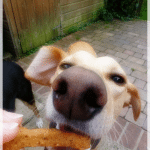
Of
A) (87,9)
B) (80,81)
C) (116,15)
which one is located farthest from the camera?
(116,15)

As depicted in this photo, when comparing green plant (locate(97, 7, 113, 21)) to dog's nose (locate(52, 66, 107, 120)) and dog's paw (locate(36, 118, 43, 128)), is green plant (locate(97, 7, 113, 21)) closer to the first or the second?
dog's paw (locate(36, 118, 43, 128))

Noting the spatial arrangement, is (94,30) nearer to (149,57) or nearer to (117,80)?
(149,57)

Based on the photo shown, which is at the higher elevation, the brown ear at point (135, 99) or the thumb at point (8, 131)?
the thumb at point (8, 131)

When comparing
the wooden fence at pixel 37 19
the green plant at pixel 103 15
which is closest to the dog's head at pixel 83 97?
the wooden fence at pixel 37 19

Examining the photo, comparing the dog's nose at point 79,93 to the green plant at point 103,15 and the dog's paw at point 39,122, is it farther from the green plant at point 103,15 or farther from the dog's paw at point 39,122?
the green plant at point 103,15

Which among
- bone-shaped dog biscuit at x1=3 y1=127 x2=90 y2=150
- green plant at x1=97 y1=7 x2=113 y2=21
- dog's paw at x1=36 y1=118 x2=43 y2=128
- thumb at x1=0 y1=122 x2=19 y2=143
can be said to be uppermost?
green plant at x1=97 y1=7 x2=113 y2=21

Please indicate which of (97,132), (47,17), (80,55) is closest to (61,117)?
(97,132)

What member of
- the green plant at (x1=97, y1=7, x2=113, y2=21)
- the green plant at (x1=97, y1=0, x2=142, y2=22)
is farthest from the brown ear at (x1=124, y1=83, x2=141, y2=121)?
the green plant at (x1=97, y1=0, x2=142, y2=22)
